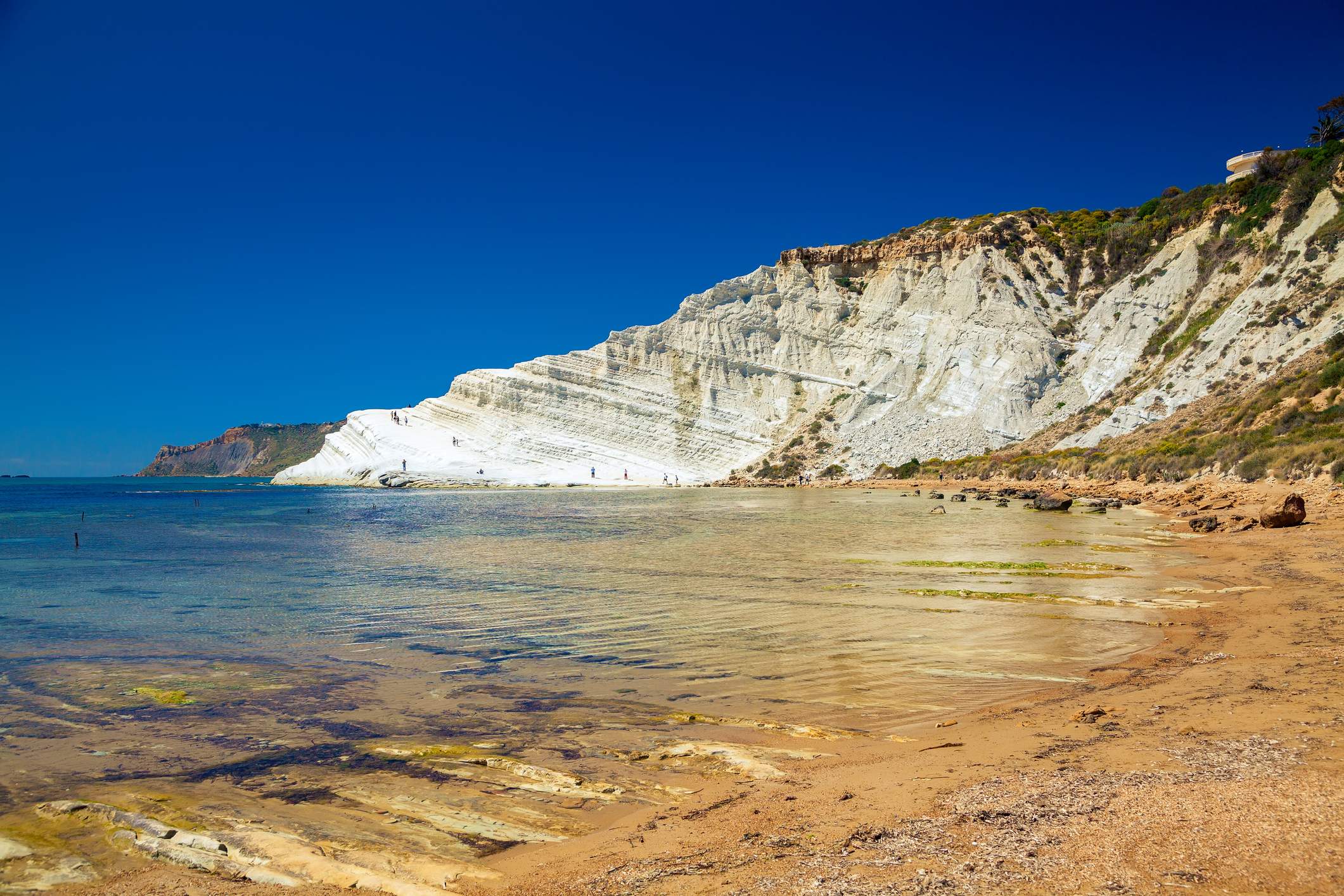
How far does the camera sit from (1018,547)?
52.5 ft

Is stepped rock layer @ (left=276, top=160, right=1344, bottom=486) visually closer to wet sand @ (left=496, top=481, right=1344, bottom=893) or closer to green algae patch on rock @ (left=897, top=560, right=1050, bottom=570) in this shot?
green algae patch on rock @ (left=897, top=560, right=1050, bottom=570)

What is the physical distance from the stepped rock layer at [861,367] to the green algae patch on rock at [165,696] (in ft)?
136

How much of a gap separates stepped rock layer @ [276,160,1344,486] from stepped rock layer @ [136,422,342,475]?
99.2 meters

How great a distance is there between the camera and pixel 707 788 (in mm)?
4473

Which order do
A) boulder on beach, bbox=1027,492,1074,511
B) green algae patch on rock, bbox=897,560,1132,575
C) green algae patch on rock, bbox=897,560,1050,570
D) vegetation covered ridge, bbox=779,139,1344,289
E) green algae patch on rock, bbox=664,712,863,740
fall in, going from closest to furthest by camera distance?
1. green algae patch on rock, bbox=664,712,863,740
2. green algae patch on rock, bbox=897,560,1132,575
3. green algae patch on rock, bbox=897,560,1050,570
4. boulder on beach, bbox=1027,492,1074,511
5. vegetation covered ridge, bbox=779,139,1344,289

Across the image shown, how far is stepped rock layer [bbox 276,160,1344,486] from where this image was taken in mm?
44875

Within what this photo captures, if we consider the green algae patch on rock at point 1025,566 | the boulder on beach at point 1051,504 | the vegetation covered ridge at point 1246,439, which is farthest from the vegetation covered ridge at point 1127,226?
the green algae patch on rock at point 1025,566

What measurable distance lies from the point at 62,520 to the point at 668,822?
39.6m

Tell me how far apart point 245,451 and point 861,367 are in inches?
6339

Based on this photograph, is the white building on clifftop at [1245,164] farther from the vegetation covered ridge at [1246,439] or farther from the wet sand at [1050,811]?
the wet sand at [1050,811]

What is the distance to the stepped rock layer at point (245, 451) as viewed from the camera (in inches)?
6314

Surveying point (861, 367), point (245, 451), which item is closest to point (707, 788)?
point (861, 367)

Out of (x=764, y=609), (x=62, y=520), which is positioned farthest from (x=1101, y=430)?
(x=62, y=520)

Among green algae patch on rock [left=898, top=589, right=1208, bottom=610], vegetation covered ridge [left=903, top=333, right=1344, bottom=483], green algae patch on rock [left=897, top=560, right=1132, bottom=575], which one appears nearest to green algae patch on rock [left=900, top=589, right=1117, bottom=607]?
green algae patch on rock [left=898, top=589, right=1208, bottom=610]
